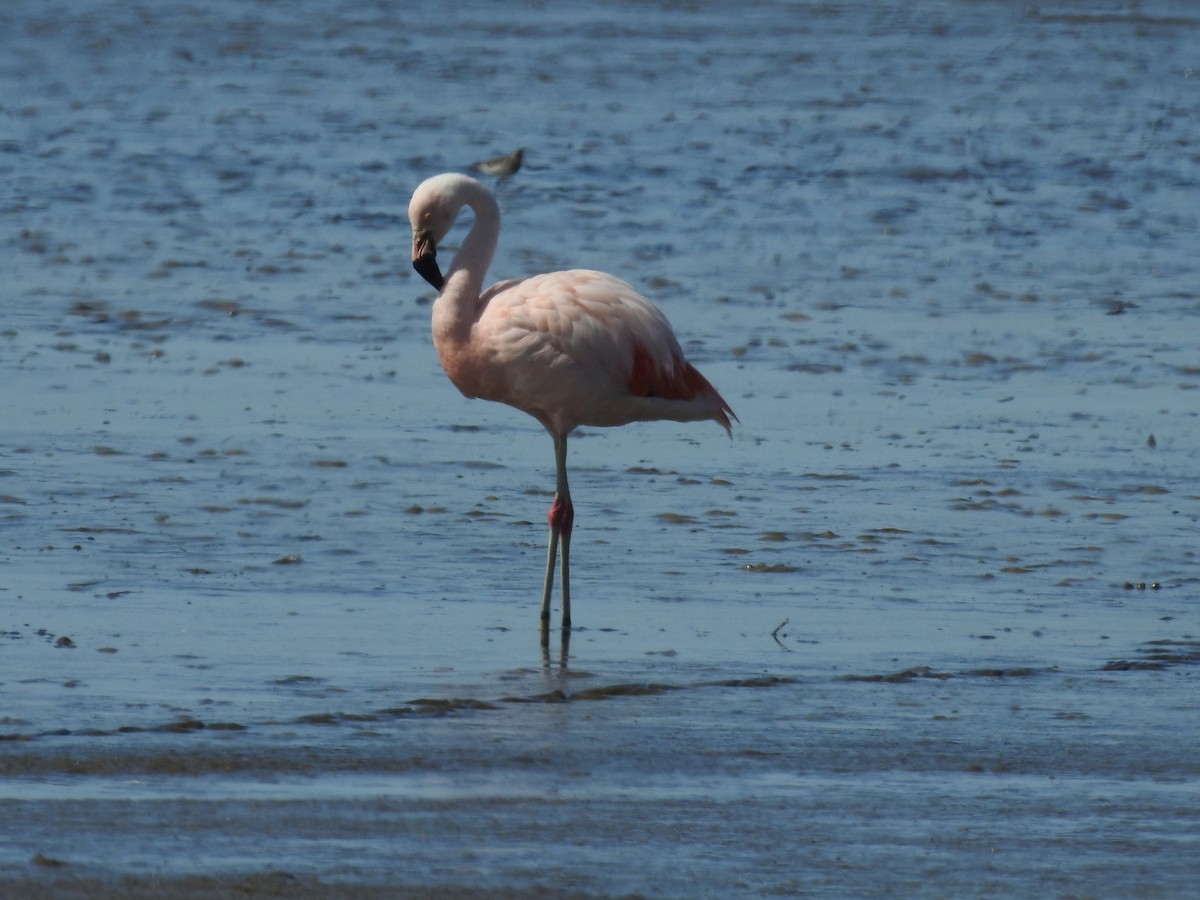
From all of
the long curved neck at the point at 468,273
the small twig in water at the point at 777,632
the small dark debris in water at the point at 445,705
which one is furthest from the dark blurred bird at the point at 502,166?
the small dark debris in water at the point at 445,705

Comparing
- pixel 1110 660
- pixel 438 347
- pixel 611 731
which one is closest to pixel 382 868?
pixel 611 731

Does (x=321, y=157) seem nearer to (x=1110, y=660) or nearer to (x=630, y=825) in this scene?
(x=1110, y=660)

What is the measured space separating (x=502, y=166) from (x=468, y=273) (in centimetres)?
891

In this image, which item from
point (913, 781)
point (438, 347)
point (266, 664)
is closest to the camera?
point (913, 781)

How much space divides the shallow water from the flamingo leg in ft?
0.46

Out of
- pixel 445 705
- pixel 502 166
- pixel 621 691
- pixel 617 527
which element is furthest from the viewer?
pixel 502 166

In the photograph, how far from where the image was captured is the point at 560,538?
7906 millimetres

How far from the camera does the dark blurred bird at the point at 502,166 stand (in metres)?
16.8

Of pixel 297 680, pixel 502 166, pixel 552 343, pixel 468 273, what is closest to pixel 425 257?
pixel 468 273

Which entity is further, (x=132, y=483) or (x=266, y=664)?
(x=132, y=483)

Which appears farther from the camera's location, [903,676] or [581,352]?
[581,352]

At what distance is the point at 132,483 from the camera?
9.05m

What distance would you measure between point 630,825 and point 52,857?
1279 mm

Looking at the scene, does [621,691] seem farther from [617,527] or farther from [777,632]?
[617,527]
